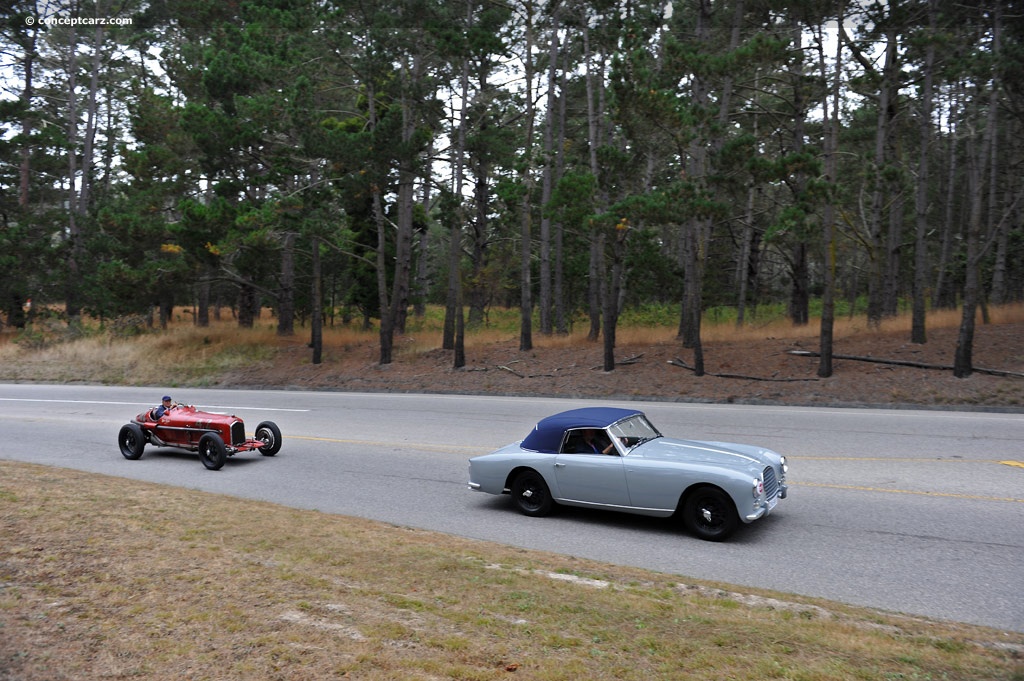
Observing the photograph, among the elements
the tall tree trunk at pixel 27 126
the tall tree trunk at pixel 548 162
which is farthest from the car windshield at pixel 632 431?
the tall tree trunk at pixel 27 126

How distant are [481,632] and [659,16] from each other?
84.8 feet

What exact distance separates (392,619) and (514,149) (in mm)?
25342

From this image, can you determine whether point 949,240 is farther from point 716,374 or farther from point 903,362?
point 716,374

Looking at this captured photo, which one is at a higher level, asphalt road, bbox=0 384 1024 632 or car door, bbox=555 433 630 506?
car door, bbox=555 433 630 506

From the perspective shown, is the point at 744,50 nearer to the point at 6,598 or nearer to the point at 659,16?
the point at 659,16

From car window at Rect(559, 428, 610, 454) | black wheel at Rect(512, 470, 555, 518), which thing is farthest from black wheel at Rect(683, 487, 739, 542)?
black wheel at Rect(512, 470, 555, 518)

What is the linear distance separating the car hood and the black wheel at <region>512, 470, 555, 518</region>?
124 centimetres

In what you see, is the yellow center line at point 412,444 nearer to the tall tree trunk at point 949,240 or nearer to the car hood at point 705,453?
the car hood at point 705,453

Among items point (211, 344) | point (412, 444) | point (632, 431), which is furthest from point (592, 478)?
point (211, 344)

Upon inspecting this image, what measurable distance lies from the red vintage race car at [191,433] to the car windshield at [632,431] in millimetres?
6903

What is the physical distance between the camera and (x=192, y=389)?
26.1 metres

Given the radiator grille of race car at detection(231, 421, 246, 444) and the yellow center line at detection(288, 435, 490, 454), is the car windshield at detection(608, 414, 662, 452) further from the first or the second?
the radiator grille of race car at detection(231, 421, 246, 444)

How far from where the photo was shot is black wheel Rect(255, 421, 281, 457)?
530 inches

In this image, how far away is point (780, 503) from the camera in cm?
936
